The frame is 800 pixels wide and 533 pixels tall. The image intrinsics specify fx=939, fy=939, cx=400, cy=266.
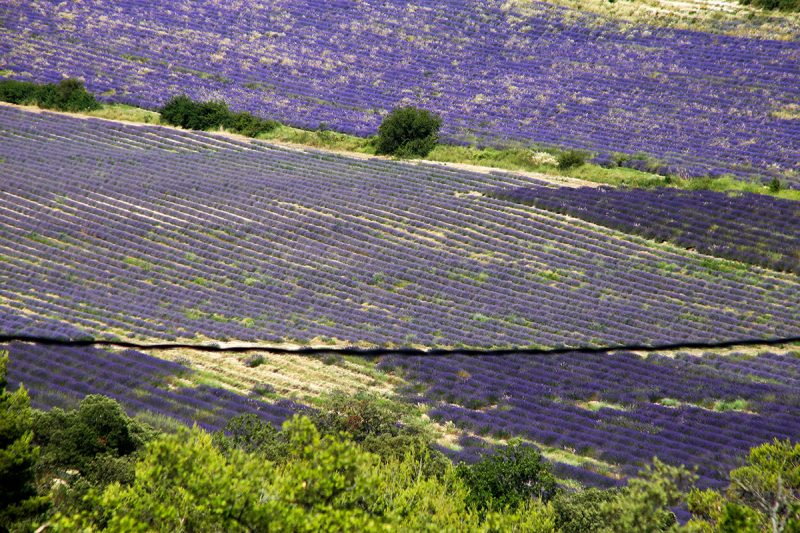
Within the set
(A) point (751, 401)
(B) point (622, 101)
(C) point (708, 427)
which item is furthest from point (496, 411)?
(B) point (622, 101)

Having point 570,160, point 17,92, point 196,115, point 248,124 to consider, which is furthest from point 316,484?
Result: point 17,92

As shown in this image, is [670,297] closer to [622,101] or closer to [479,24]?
[622,101]

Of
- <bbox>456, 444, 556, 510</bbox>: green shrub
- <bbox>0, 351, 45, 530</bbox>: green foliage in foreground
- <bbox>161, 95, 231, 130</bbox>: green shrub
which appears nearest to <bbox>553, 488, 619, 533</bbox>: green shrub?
<bbox>456, 444, 556, 510</bbox>: green shrub

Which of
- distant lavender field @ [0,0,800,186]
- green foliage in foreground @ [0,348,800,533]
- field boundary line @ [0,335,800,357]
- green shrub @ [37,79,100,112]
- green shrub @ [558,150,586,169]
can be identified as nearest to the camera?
green foliage in foreground @ [0,348,800,533]

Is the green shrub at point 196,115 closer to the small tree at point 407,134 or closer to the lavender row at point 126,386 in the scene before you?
the small tree at point 407,134

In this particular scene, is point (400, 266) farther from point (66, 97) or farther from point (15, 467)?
point (66, 97)

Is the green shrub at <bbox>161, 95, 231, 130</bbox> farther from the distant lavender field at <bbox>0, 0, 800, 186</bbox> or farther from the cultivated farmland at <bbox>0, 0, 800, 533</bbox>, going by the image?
the distant lavender field at <bbox>0, 0, 800, 186</bbox>

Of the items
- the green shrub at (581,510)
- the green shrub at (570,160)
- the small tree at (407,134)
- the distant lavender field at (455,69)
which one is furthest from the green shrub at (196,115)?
the green shrub at (581,510)
